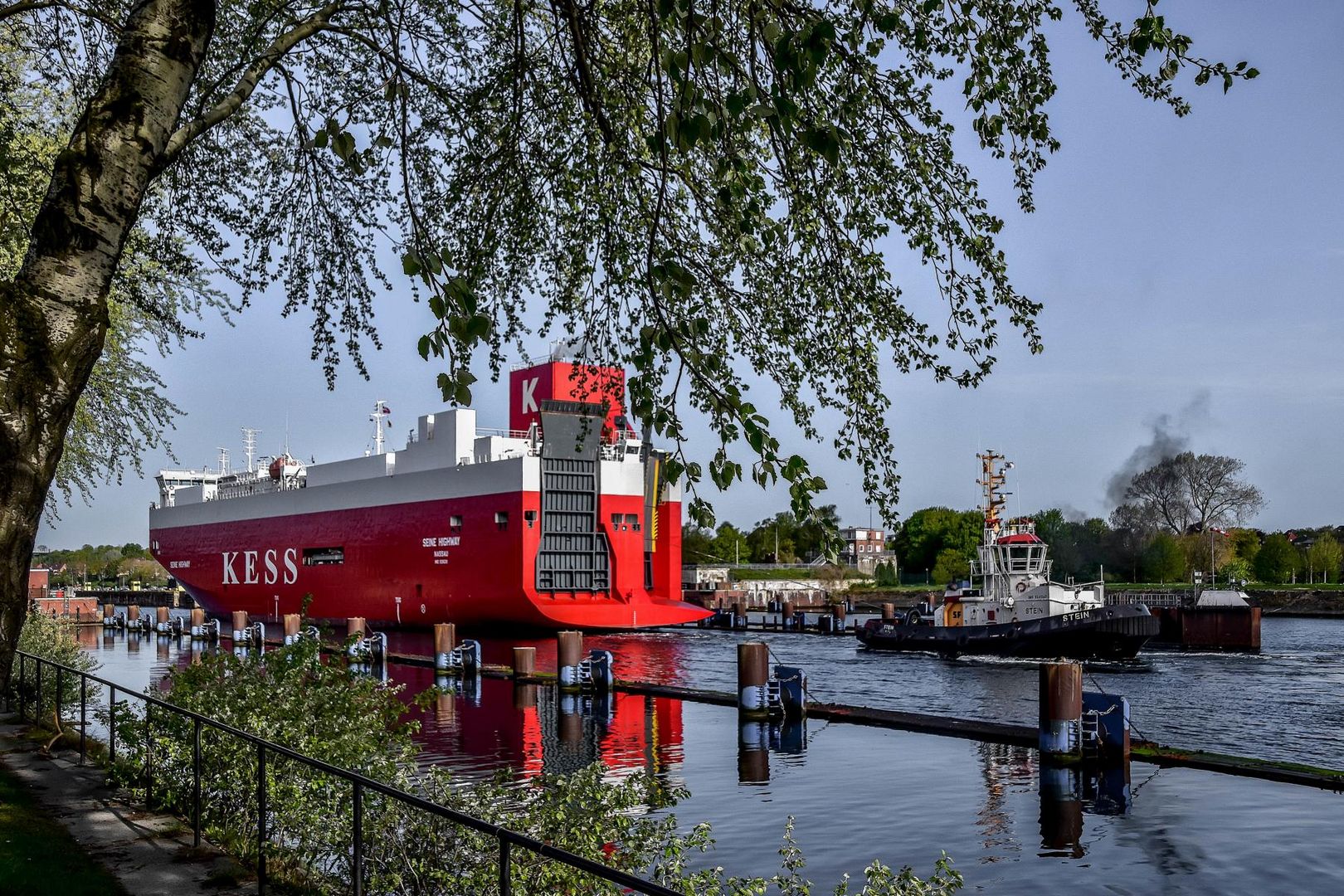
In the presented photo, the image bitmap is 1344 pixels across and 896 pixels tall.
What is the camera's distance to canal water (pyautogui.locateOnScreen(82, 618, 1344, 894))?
429 inches

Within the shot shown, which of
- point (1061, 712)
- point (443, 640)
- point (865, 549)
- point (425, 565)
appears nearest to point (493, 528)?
point (425, 565)

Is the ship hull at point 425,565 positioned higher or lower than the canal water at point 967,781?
higher

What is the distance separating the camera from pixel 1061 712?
620 inches

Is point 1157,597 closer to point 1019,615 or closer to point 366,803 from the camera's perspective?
point 1019,615

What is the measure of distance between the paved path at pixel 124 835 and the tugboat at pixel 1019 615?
1228 inches

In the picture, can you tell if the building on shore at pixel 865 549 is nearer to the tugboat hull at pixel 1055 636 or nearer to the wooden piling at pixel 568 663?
the tugboat hull at pixel 1055 636

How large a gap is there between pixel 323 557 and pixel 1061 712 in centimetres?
4227

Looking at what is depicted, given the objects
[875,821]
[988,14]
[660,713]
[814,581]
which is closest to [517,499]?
[660,713]

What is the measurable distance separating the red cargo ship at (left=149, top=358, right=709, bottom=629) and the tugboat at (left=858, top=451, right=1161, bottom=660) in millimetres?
10875

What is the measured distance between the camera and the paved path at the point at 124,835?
773 cm

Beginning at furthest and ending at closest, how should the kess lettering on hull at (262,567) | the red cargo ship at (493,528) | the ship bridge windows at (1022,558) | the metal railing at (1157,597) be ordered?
the metal railing at (1157,597), the kess lettering on hull at (262,567), the red cargo ship at (493,528), the ship bridge windows at (1022,558)

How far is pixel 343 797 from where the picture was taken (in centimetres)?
795

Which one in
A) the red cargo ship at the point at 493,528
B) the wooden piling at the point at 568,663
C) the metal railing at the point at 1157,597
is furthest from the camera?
the metal railing at the point at 1157,597

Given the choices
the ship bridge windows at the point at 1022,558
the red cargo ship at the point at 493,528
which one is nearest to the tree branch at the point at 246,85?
the red cargo ship at the point at 493,528
